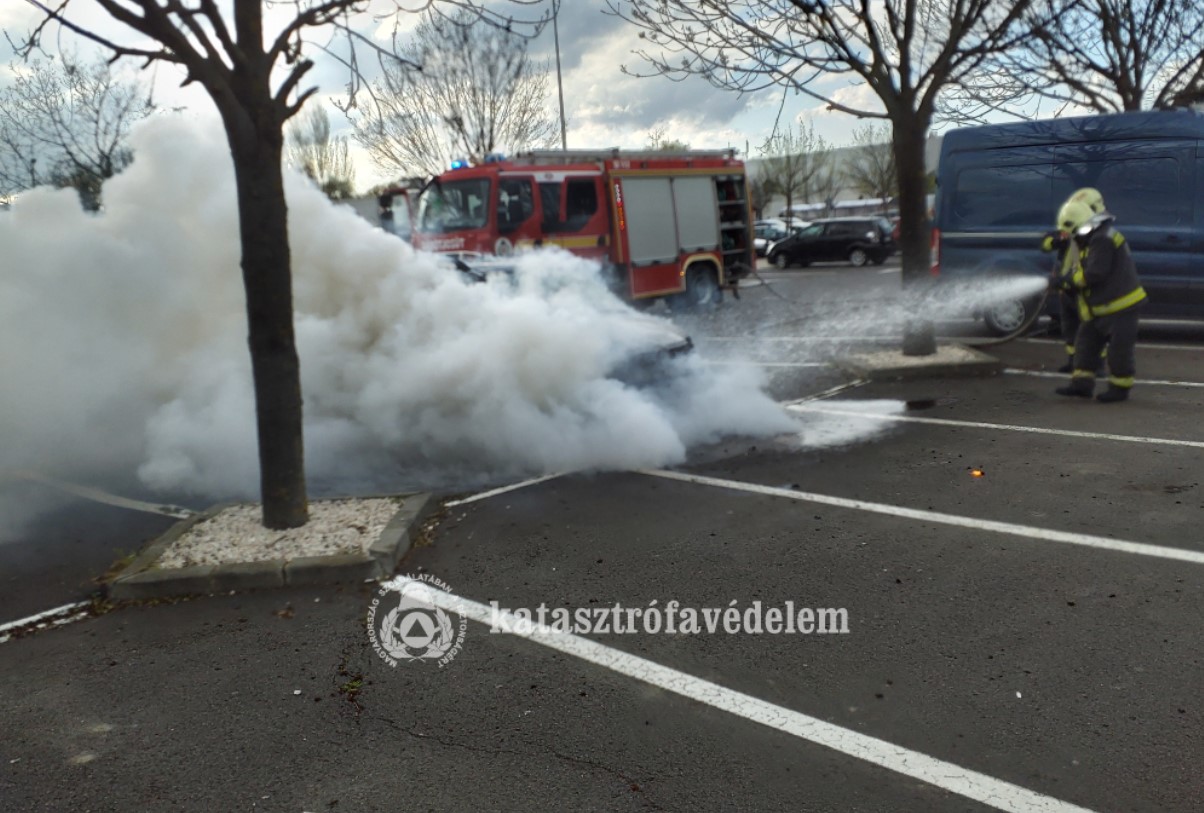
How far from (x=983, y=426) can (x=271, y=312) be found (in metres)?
5.31

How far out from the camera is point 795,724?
9.86 feet

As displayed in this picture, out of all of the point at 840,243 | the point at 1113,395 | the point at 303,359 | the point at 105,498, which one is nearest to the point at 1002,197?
the point at 1113,395

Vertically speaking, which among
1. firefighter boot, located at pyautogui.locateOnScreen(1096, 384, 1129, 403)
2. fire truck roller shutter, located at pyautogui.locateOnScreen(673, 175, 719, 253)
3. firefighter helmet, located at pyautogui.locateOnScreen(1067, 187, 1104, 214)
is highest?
fire truck roller shutter, located at pyautogui.locateOnScreen(673, 175, 719, 253)

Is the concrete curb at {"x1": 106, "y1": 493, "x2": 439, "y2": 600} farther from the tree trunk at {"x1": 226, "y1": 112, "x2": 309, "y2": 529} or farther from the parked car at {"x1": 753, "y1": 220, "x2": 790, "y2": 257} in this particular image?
the parked car at {"x1": 753, "y1": 220, "x2": 790, "y2": 257}

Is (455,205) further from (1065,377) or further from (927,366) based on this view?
(1065,377)

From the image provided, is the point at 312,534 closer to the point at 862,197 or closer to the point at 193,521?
the point at 193,521

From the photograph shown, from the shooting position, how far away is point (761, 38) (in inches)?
333

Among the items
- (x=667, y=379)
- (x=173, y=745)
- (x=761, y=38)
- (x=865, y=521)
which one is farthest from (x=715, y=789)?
(x=761, y=38)

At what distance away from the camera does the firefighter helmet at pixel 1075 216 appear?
7.54m

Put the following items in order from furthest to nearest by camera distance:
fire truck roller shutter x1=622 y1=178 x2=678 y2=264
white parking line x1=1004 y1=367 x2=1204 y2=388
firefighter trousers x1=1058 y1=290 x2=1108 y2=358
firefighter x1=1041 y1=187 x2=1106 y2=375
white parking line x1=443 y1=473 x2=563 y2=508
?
fire truck roller shutter x1=622 y1=178 x2=678 y2=264 < firefighter trousers x1=1058 y1=290 x2=1108 y2=358 < white parking line x1=1004 y1=367 x2=1204 y2=388 < firefighter x1=1041 y1=187 x2=1106 y2=375 < white parking line x1=443 y1=473 x2=563 y2=508

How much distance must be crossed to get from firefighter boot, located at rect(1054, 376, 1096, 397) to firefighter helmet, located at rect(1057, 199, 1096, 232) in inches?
51.8

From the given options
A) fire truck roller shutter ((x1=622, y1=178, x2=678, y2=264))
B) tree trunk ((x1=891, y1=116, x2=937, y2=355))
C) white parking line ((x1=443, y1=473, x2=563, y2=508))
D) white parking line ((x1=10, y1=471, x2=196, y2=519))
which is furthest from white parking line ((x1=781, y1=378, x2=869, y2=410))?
fire truck roller shutter ((x1=622, y1=178, x2=678, y2=264))

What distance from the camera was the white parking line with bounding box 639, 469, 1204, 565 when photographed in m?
4.25

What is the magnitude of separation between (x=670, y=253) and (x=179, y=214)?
904 centimetres
